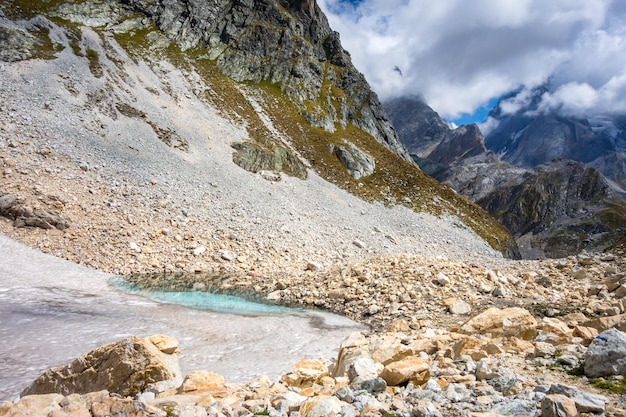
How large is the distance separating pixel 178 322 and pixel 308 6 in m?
116

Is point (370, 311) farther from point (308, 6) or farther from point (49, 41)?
point (308, 6)

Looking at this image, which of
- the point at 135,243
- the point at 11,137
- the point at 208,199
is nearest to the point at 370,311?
the point at 135,243

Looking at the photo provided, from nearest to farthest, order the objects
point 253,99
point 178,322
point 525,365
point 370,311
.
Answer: point 525,365 → point 178,322 → point 370,311 → point 253,99

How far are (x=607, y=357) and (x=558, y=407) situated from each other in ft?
9.47

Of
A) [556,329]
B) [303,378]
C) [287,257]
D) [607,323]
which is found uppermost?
[287,257]

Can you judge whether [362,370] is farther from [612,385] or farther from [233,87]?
[233,87]

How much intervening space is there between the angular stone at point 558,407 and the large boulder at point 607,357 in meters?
2.39

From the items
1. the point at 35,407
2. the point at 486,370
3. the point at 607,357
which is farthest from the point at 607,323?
the point at 35,407

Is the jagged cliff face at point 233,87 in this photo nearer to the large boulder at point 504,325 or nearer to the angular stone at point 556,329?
the large boulder at point 504,325

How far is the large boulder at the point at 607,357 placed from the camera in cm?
662

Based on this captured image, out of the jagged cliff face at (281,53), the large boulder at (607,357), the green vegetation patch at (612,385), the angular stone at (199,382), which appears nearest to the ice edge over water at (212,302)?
the angular stone at (199,382)

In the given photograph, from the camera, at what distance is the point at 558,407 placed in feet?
16.3

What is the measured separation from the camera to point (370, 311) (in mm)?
19500

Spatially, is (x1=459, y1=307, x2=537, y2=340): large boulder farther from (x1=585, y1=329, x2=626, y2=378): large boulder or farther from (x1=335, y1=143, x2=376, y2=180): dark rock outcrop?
(x1=335, y1=143, x2=376, y2=180): dark rock outcrop
